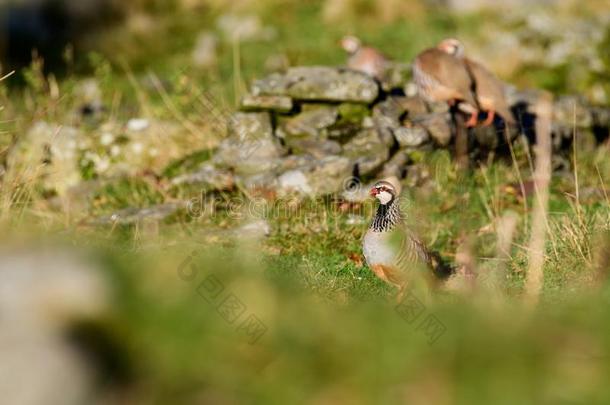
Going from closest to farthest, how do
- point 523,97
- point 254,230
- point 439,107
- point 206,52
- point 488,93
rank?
point 254,230, point 488,93, point 439,107, point 523,97, point 206,52

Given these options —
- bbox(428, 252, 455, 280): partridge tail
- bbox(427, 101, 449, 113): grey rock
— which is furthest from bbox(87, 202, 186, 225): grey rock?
bbox(427, 101, 449, 113): grey rock

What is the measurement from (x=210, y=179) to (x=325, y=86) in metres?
1.39

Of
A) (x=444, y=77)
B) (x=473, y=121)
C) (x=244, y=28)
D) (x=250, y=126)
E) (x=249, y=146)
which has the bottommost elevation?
(x=244, y=28)

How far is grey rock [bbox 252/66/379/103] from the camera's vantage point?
29.5ft

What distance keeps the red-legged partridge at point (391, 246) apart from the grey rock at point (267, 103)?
9.97 ft

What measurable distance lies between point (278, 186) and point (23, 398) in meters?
5.34

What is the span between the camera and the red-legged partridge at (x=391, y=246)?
18.2 ft

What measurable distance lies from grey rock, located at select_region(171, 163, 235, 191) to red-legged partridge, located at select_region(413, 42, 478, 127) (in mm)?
1970

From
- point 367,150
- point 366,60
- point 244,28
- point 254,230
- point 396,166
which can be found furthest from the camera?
point 244,28

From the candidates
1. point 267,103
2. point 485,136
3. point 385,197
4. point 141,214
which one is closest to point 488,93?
point 485,136

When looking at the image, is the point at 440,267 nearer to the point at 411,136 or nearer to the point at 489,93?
the point at 411,136

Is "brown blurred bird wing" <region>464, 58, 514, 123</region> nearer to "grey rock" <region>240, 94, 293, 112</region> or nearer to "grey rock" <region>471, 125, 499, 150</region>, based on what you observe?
"grey rock" <region>471, 125, 499, 150</region>

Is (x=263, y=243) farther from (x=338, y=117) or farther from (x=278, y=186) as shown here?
(x=338, y=117)

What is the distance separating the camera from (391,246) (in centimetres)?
552
